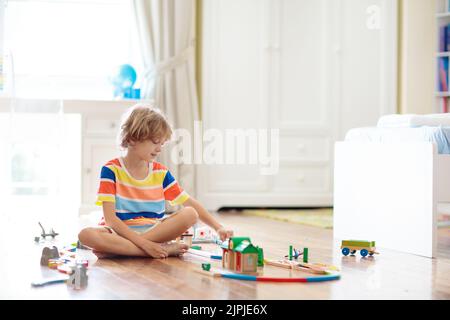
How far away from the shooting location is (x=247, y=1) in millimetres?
4766

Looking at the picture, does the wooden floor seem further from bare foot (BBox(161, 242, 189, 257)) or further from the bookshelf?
the bookshelf

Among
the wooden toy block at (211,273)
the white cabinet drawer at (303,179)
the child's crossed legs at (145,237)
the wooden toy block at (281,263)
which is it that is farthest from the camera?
the white cabinet drawer at (303,179)

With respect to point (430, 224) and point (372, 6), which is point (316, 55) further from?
point (430, 224)

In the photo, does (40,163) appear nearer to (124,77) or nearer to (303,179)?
(124,77)

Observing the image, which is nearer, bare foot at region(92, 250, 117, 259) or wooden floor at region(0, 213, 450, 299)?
wooden floor at region(0, 213, 450, 299)

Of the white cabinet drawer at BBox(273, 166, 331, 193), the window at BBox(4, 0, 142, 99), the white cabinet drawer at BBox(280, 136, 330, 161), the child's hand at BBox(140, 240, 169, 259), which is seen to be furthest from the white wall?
the child's hand at BBox(140, 240, 169, 259)

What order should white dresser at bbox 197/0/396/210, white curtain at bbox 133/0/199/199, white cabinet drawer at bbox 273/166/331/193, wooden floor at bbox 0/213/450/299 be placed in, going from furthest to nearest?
white cabinet drawer at bbox 273/166/331/193 → white dresser at bbox 197/0/396/210 → white curtain at bbox 133/0/199/199 → wooden floor at bbox 0/213/450/299

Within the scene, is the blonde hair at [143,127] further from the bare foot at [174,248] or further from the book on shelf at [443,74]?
the book on shelf at [443,74]

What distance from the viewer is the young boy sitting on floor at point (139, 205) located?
7.77ft

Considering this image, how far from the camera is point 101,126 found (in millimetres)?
4277

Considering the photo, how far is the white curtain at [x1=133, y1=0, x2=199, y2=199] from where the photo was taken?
15.0 ft

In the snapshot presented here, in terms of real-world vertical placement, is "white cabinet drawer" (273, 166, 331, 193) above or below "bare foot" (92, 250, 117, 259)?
above

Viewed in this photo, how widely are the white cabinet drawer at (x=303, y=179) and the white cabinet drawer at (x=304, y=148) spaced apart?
0.22ft

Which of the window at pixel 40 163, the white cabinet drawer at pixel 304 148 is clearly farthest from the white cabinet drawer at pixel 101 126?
the white cabinet drawer at pixel 304 148
